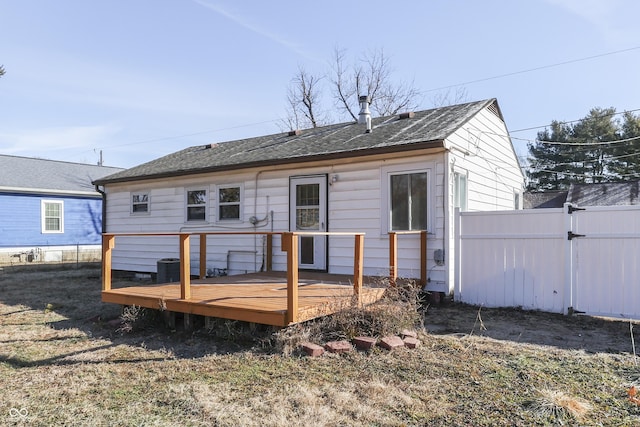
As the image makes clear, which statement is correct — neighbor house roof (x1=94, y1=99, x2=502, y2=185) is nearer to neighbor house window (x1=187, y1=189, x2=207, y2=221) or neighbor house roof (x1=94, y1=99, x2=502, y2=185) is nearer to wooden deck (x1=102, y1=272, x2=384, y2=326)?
neighbor house window (x1=187, y1=189, x2=207, y2=221)

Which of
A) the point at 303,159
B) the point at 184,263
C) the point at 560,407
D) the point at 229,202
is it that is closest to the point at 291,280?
the point at 184,263

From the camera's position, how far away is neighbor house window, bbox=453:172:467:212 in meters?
7.11

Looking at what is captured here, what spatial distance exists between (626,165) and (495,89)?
44.9 ft

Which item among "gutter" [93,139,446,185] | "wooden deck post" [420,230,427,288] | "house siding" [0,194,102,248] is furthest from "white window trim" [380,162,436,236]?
"house siding" [0,194,102,248]

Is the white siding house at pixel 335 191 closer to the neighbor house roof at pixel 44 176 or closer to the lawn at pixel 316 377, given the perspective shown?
the lawn at pixel 316 377

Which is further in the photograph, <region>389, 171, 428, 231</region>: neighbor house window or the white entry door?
the white entry door

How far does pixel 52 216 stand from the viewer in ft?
58.2

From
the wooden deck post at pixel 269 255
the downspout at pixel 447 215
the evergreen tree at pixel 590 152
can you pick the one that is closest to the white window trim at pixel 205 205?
the wooden deck post at pixel 269 255

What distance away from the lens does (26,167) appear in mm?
18797

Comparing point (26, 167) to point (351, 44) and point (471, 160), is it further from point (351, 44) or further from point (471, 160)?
point (471, 160)

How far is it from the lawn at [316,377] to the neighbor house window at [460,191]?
215 cm

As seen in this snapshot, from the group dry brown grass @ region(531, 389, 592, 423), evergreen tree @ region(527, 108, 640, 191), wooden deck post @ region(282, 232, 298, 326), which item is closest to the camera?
dry brown grass @ region(531, 389, 592, 423)

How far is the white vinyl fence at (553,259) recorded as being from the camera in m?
5.64

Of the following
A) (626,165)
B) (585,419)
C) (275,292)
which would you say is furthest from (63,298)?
(626,165)
